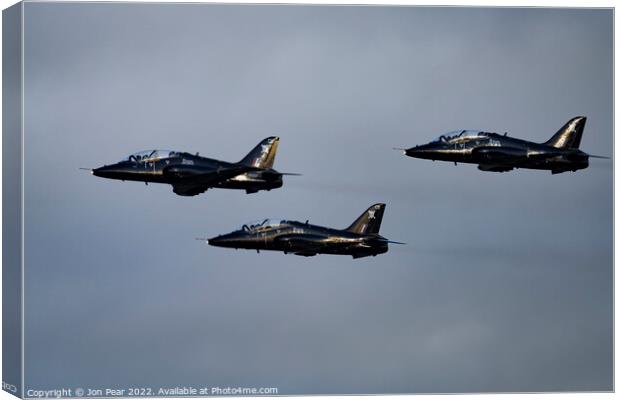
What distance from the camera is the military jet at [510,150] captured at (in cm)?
8725

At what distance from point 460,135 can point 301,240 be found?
24.5ft

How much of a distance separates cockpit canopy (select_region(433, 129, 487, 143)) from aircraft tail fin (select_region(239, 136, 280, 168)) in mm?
6394

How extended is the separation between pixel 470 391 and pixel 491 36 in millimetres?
13601

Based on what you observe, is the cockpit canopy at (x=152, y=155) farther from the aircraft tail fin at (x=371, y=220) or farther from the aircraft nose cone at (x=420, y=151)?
the aircraft nose cone at (x=420, y=151)

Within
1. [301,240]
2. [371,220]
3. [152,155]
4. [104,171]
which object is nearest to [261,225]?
[301,240]

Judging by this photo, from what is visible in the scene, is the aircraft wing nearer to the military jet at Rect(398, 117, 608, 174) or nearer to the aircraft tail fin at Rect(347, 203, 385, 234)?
the aircraft tail fin at Rect(347, 203, 385, 234)

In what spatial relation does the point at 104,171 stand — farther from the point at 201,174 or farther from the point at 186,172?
the point at 201,174

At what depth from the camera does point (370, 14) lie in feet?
279

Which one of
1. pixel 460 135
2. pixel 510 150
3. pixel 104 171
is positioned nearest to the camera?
pixel 104 171

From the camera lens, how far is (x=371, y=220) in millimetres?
89375

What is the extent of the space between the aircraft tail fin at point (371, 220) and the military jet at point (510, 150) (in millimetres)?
2844

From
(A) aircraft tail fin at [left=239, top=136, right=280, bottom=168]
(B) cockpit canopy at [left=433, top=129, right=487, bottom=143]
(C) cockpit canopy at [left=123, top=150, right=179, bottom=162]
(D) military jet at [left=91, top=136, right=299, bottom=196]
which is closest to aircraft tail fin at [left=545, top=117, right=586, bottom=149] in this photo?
(B) cockpit canopy at [left=433, top=129, right=487, bottom=143]

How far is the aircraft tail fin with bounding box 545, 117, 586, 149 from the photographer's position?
87.2m

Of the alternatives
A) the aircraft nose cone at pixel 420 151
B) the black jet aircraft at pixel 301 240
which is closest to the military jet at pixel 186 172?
the black jet aircraft at pixel 301 240
